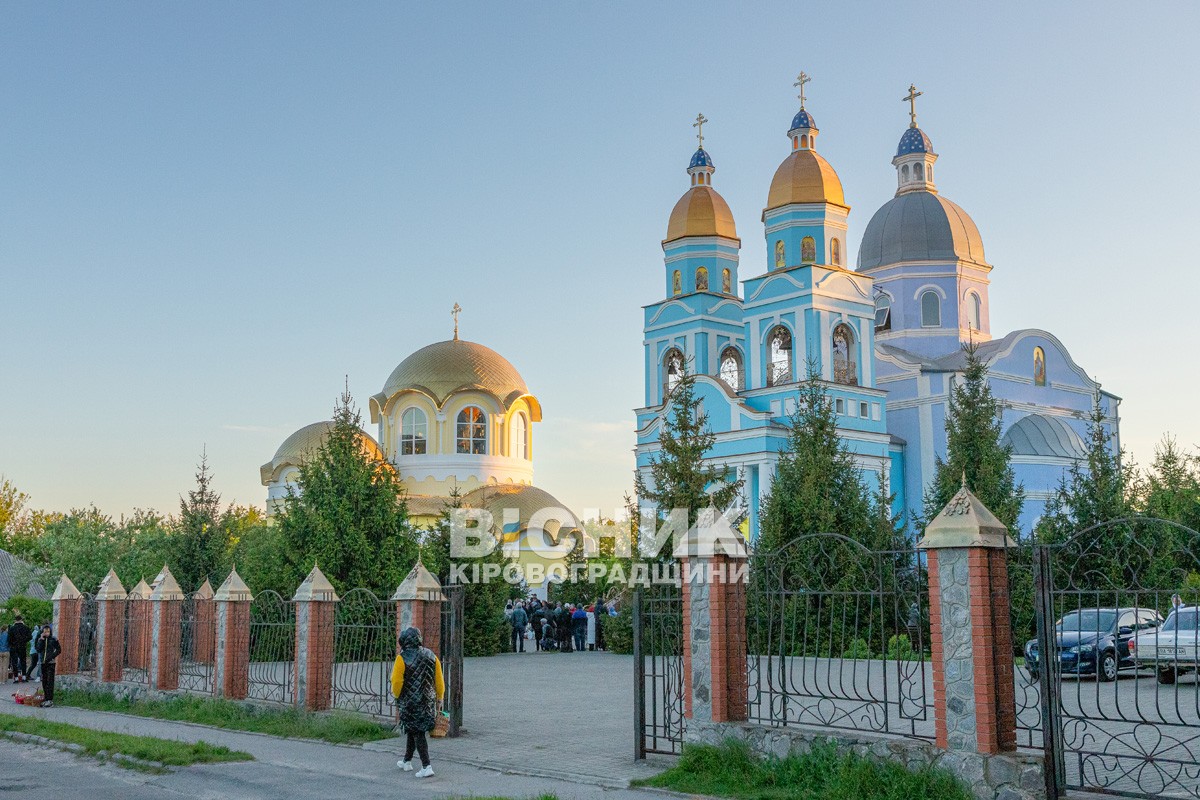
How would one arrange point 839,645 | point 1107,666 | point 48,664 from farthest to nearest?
point 48,664 → point 839,645 → point 1107,666

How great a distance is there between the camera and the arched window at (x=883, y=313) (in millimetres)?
44500

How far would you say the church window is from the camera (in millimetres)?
37594

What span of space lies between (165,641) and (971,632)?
12983 millimetres

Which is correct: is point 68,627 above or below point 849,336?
below

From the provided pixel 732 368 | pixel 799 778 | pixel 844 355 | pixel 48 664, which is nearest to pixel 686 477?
pixel 48 664

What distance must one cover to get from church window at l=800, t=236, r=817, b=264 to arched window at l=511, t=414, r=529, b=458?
647 inches

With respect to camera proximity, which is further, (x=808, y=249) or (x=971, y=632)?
(x=808, y=249)

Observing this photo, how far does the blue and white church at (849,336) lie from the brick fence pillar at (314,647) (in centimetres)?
2125

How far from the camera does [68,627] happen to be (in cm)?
1961

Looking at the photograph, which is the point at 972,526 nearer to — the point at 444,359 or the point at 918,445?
the point at 918,445

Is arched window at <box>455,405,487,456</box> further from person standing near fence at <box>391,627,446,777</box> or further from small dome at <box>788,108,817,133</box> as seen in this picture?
person standing near fence at <box>391,627,446,777</box>

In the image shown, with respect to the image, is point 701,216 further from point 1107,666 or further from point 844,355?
point 1107,666

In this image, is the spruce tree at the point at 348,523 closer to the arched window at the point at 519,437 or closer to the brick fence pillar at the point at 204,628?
the brick fence pillar at the point at 204,628

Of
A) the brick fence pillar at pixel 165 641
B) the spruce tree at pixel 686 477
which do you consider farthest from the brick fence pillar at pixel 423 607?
the spruce tree at pixel 686 477
